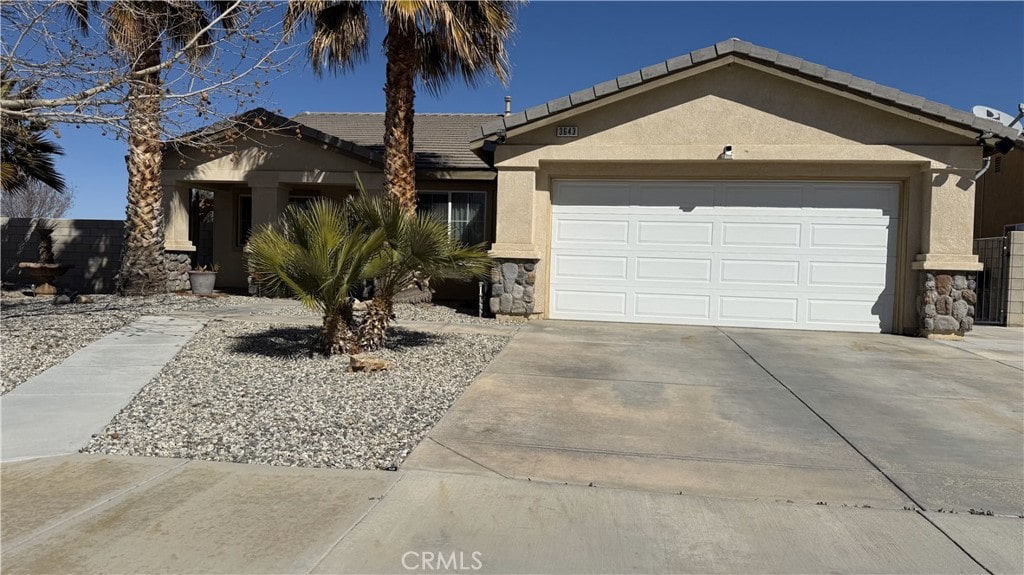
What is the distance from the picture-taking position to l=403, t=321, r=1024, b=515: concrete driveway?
461 cm

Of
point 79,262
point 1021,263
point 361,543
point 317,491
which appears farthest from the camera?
point 79,262

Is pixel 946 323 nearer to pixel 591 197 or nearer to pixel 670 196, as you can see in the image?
pixel 670 196

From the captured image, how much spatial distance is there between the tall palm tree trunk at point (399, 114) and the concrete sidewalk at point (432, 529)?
333 inches

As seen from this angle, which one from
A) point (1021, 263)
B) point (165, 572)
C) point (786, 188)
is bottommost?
point (165, 572)

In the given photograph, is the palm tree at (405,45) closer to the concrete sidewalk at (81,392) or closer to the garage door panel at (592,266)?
the garage door panel at (592,266)

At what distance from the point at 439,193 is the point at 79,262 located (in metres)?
9.69

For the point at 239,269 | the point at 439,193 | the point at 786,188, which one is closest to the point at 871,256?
the point at 786,188

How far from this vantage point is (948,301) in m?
10.9

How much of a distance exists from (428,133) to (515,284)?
7.58 m

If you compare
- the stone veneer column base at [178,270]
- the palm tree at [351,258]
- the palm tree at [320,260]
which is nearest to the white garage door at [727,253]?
the palm tree at [351,258]

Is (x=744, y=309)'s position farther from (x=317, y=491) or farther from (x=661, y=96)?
(x=317, y=491)

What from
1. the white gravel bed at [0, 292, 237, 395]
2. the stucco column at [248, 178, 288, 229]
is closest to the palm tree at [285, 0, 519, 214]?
the stucco column at [248, 178, 288, 229]

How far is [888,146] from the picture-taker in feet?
35.6

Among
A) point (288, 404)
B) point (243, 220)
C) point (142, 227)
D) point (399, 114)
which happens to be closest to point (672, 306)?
point (399, 114)
